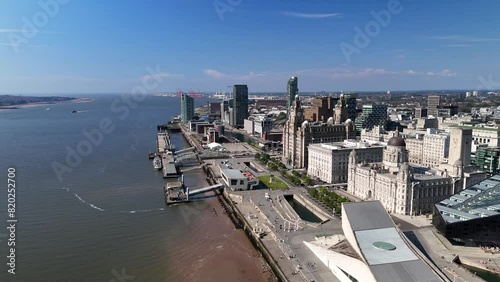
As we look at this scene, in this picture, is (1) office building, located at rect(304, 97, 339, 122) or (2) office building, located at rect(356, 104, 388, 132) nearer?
(2) office building, located at rect(356, 104, 388, 132)

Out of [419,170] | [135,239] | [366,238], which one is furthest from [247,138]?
[366,238]

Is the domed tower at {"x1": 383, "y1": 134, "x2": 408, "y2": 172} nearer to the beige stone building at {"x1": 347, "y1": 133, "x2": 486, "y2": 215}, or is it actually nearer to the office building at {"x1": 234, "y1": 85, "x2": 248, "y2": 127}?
the beige stone building at {"x1": 347, "y1": 133, "x2": 486, "y2": 215}

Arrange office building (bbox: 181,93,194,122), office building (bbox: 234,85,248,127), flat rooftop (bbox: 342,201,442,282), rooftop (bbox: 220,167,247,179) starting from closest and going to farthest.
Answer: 1. flat rooftop (bbox: 342,201,442,282)
2. rooftop (bbox: 220,167,247,179)
3. office building (bbox: 234,85,248,127)
4. office building (bbox: 181,93,194,122)

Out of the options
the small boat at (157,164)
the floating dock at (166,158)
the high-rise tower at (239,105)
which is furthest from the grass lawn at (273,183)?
the high-rise tower at (239,105)

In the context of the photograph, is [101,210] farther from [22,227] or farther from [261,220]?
[261,220]

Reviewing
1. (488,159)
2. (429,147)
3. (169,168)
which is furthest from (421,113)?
(169,168)

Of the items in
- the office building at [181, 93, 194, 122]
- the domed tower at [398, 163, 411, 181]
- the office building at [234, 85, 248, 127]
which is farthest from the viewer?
the office building at [181, 93, 194, 122]

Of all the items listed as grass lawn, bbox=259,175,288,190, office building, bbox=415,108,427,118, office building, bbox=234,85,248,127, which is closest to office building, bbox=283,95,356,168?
grass lawn, bbox=259,175,288,190

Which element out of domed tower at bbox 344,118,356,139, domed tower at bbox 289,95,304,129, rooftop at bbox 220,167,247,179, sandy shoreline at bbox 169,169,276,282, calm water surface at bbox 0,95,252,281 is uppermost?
domed tower at bbox 289,95,304,129
